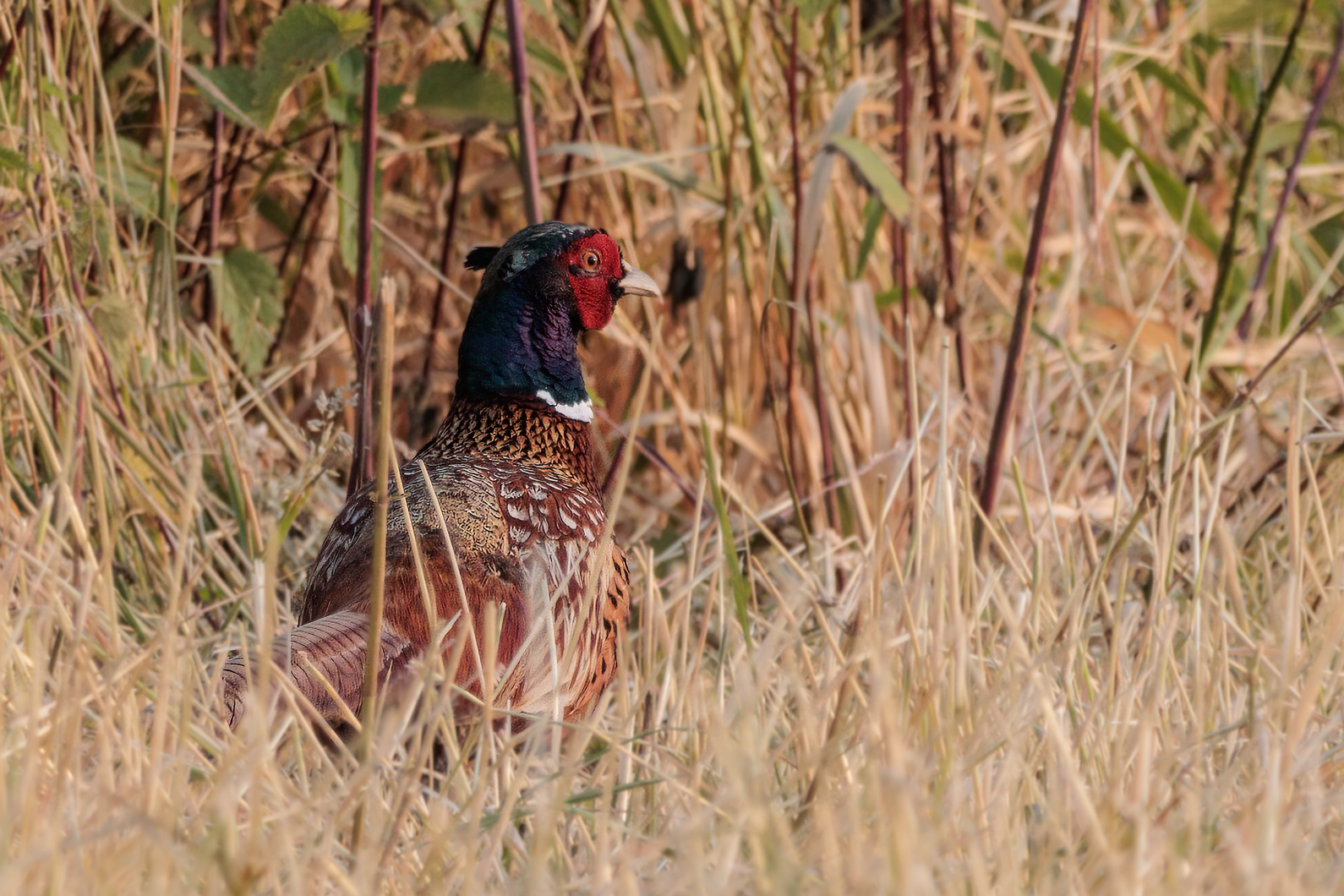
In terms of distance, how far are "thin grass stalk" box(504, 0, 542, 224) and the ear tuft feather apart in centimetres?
8

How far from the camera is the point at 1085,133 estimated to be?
140 inches

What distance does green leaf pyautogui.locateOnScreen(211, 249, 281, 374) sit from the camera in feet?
8.74

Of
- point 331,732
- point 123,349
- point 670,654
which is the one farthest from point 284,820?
point 123,349

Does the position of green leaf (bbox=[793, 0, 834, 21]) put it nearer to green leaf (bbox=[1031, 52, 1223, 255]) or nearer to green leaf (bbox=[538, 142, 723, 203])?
green leaf (bbox=[538, 142, 723, 203])

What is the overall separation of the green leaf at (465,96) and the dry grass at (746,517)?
0.07 meters

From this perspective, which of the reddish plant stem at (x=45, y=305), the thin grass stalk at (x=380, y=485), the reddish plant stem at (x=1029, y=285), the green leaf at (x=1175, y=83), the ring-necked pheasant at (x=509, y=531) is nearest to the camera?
the thin grass stalk at (x=380, y=485)

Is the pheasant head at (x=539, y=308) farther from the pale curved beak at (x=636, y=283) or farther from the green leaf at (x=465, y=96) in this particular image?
the green leaf at (x=465, y=96)

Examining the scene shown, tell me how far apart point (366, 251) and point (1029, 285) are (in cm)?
105

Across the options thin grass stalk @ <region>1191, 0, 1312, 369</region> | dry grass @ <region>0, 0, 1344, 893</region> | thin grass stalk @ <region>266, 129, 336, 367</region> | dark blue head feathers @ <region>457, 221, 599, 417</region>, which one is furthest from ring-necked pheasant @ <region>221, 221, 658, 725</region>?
thin grass stalk @ <region>1191, 0, 1312, 369</region>

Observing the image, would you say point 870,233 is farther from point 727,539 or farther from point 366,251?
point 727,539

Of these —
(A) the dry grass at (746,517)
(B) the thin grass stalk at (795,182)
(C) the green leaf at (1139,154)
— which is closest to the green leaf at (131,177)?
(A) the dry grass at (746,517)

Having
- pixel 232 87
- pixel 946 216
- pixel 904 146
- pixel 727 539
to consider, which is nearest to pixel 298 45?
pixel 232 87

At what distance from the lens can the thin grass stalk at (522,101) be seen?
229 cm

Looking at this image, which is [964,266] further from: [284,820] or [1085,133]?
[284,820]
